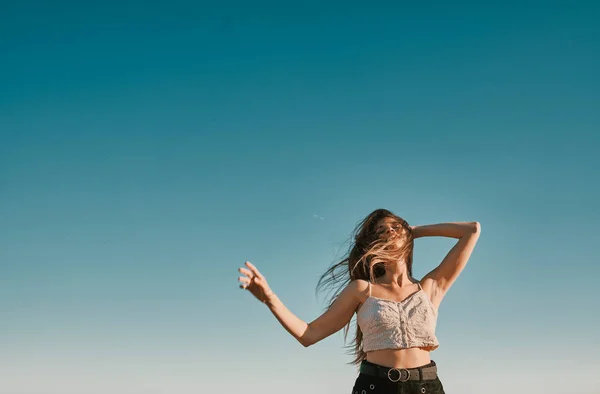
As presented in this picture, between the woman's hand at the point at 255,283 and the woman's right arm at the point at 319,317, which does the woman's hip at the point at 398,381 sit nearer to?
the woman's right arm at the point at 319,317

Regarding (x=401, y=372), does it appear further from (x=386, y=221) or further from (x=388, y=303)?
(x=386, y=221)

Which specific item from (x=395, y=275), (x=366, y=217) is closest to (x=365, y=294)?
(x=395, y=275)

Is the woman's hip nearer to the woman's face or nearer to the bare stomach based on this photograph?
the bare stomach

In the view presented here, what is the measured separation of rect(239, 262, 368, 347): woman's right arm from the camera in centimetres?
614

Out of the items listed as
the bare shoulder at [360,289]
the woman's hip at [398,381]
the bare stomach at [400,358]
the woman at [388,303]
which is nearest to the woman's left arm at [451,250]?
the woman at [388,303]

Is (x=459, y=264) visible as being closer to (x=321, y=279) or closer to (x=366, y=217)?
(x=366, y=217)

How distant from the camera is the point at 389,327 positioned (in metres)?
6.54

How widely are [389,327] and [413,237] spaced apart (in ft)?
4.52

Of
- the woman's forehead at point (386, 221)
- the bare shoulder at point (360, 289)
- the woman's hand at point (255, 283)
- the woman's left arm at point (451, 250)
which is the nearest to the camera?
the woman's hand at point (255, 283)

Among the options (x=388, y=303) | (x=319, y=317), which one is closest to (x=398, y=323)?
(x=388, y=303)

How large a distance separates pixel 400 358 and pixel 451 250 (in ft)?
5.13

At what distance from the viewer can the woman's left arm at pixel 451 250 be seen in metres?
7.17

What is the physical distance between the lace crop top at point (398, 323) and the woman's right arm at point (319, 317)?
148 mm

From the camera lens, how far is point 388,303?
6.72 meters
